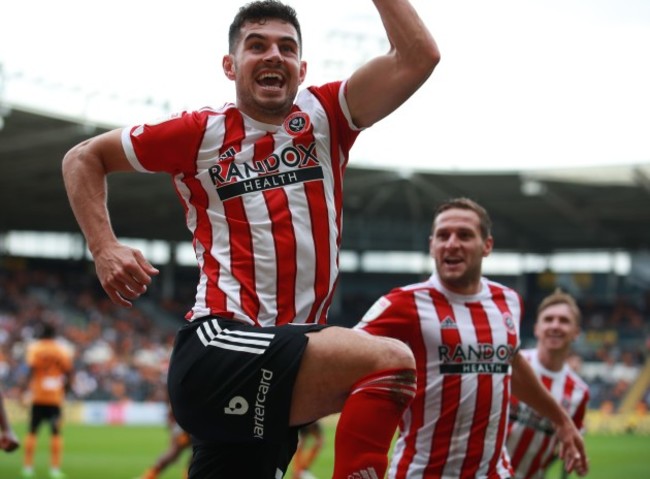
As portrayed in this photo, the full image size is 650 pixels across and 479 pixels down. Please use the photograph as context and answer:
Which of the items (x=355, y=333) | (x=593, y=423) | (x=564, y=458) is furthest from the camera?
(x=593, y=423)

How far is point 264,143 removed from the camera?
341 centimetres

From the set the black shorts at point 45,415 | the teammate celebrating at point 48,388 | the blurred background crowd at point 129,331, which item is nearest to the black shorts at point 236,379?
the teammate celebrating at point 48,388

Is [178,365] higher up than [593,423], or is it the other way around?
[178,365]

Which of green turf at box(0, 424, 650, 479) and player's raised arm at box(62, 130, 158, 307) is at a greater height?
player's raised arm at box(62, 130, 158, 307)

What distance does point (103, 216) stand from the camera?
334 cm

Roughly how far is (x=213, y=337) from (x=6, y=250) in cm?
4299

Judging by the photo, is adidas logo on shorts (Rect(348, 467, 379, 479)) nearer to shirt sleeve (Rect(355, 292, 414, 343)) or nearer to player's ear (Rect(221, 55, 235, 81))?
player's ear (Rect(221, 55, 235, 81))

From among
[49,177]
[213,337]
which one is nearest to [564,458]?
[213,337]

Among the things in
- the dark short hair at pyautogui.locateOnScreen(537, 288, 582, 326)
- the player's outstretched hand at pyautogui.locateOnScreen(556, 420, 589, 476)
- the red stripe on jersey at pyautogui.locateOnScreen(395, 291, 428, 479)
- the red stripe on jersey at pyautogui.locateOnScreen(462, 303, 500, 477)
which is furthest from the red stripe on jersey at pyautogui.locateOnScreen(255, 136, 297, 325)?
the dark short hair at pyautogui.locateOnScreen(537, 288, 582, 326)

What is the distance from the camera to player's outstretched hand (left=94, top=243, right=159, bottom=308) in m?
3.09

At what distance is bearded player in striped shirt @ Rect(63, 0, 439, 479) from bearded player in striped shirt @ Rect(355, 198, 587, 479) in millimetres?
1499

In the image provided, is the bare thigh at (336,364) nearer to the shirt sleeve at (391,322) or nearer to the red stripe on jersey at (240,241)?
the red stripe on jersey at (240,241)

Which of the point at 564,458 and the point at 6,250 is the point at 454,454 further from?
the point at 6,250

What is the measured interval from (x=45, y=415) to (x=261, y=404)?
38.0 ft
